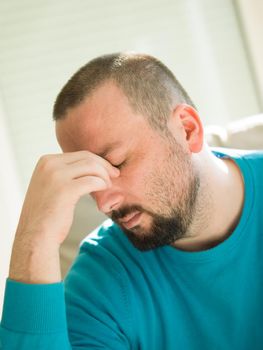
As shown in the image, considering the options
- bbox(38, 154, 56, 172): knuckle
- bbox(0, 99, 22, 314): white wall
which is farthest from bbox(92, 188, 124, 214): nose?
bbox(0, 99, 22, 314): white wall

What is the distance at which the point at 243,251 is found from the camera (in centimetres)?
102

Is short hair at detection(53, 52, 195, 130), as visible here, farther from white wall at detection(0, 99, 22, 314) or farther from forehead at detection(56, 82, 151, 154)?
white wall at detection(0, 99, 22, 314)

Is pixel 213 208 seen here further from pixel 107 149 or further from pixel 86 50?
pixel 86 50

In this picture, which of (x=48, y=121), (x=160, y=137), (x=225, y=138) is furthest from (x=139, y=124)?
(x=48, y=121)

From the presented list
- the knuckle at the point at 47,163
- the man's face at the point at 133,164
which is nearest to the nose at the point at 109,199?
the man's face at the point at 133,164

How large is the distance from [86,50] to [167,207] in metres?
1.27

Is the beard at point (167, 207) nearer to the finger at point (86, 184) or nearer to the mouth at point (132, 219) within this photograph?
the mouth at point (132, 219)

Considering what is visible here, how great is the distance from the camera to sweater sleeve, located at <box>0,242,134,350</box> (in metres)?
0.81

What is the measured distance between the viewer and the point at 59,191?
2.88ft

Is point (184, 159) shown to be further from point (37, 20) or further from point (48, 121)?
point (37, 20)

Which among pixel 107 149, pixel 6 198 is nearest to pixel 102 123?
pixel 107 149

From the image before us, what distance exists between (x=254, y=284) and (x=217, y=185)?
0.26 metres

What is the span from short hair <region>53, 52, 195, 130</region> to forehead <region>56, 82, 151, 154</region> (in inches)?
0.7

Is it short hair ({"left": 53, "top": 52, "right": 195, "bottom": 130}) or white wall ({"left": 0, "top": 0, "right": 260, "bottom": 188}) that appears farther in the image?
white wall ({"left": 0, "top": 0, "right": 260, "bottom": 188})
